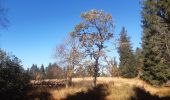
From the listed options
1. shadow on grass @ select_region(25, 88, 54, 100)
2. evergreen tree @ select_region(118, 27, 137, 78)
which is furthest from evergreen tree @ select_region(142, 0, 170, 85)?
evergreen tree @ select_region(118, 27, 137, 78)

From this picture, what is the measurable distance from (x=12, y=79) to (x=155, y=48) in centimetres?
2229

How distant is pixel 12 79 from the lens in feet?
84.3

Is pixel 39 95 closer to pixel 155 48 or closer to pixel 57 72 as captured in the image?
pixel 155 48

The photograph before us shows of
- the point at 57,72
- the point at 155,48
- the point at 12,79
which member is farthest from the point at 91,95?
the point at 57,72

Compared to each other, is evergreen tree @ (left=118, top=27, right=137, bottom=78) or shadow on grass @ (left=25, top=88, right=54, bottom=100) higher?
evergreen tree @ (left=118, top=27, right=137, bottom=78)

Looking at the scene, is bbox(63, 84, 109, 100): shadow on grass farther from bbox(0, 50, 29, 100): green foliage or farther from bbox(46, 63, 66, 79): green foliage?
bbox(46, 63, 66, 79): green foliage

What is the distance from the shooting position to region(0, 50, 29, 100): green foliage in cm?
2464

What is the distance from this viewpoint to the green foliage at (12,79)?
2464 centimetres

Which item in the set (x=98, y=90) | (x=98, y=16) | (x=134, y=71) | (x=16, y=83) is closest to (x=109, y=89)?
(x=98, y=90)

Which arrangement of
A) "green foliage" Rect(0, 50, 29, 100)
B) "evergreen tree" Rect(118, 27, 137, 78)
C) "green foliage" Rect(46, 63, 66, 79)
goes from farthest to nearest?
1. "evergreen tree" Rect(118, 27, 137, 78)
2. "green foliage" Rect(46, 63, 66, 79)
3. "green foliage" Rect(0, 50, 29, 100)

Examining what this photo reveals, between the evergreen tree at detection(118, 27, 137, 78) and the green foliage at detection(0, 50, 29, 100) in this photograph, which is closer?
the green foliage at detection(0, 50, 29, 100)

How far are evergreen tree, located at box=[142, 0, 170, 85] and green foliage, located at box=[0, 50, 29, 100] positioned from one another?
59.7ft

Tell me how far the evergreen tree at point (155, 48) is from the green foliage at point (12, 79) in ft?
59.7

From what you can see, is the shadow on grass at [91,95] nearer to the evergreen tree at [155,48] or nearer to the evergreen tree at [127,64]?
the evergreen tree at [155,48]
